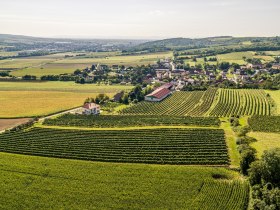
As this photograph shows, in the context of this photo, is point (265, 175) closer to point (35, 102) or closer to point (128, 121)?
point (128, 121)

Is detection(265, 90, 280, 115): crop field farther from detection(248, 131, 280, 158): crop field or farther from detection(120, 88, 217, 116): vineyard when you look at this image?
detection(248, 131, 280, 158): crop field

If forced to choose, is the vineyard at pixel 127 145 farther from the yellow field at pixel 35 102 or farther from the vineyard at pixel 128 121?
the yellow field at pixel 35 102

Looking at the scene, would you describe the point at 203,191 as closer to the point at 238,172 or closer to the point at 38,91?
the point at 238,172

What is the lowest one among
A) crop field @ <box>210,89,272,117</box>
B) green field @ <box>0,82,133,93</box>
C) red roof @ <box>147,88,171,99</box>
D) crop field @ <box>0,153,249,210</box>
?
crop field @ <box>0,153,249,210</box>

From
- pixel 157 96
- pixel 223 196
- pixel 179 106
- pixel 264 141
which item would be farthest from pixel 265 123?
pixel 157 96

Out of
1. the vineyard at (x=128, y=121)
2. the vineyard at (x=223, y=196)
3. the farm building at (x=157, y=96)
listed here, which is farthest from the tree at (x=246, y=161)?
the farm building at (x=157, y=96)

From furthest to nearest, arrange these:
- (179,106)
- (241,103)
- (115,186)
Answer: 1. (179,106)
2. (241,103)
3. (115,186)

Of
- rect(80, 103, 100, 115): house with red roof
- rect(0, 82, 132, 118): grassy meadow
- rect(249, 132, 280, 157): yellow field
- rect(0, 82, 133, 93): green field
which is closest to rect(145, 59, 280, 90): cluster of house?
rect(0, 82, 133, 93): green field
